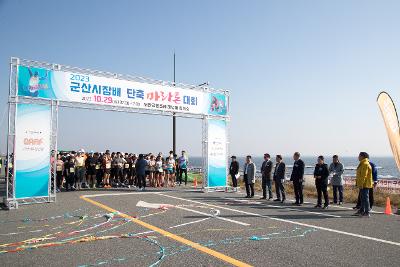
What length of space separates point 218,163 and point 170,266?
1159cm

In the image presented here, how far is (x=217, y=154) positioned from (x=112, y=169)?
592 cm

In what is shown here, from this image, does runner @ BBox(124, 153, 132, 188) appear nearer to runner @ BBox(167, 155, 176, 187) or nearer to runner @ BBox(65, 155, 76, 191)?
runner @ BBox(167, 155, 176, 187)

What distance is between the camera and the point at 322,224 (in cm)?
820

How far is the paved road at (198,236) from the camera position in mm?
5258

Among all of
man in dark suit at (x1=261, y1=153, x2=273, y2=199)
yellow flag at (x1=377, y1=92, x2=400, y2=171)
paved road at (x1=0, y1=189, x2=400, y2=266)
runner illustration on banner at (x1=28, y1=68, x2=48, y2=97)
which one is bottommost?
paved road at (x1=0, y1=189, x2=400, y2=266)

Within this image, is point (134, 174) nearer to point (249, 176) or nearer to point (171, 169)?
point (171, 169)

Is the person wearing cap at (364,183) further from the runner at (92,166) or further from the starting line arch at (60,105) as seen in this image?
the runner at (92,166)

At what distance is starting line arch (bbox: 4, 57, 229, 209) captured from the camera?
36.7 ft

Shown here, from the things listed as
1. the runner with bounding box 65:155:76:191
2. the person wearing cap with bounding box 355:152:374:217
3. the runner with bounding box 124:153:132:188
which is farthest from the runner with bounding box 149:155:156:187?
the person wearing cap with bounding box 355:152:374:217

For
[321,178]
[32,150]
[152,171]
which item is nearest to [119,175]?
[152,171]

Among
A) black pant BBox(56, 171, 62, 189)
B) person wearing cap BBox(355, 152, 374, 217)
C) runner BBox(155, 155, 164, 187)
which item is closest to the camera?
person wearing cap BBox(355, 152, 374, 217)

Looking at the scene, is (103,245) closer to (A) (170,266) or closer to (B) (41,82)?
(A) (170,266)

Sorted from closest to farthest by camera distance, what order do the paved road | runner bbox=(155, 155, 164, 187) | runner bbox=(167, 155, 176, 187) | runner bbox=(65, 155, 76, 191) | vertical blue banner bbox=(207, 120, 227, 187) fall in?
the paved road < runner bbox=(65, 155, 76, 191) < vertical blue banner bbox=(207, 120, 227, 187) < runner bbox=(155, 155, 164, 187) < runner bbox=(167, 155, 176, 187)

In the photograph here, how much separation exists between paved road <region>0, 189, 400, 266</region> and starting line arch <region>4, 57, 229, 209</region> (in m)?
1.43
